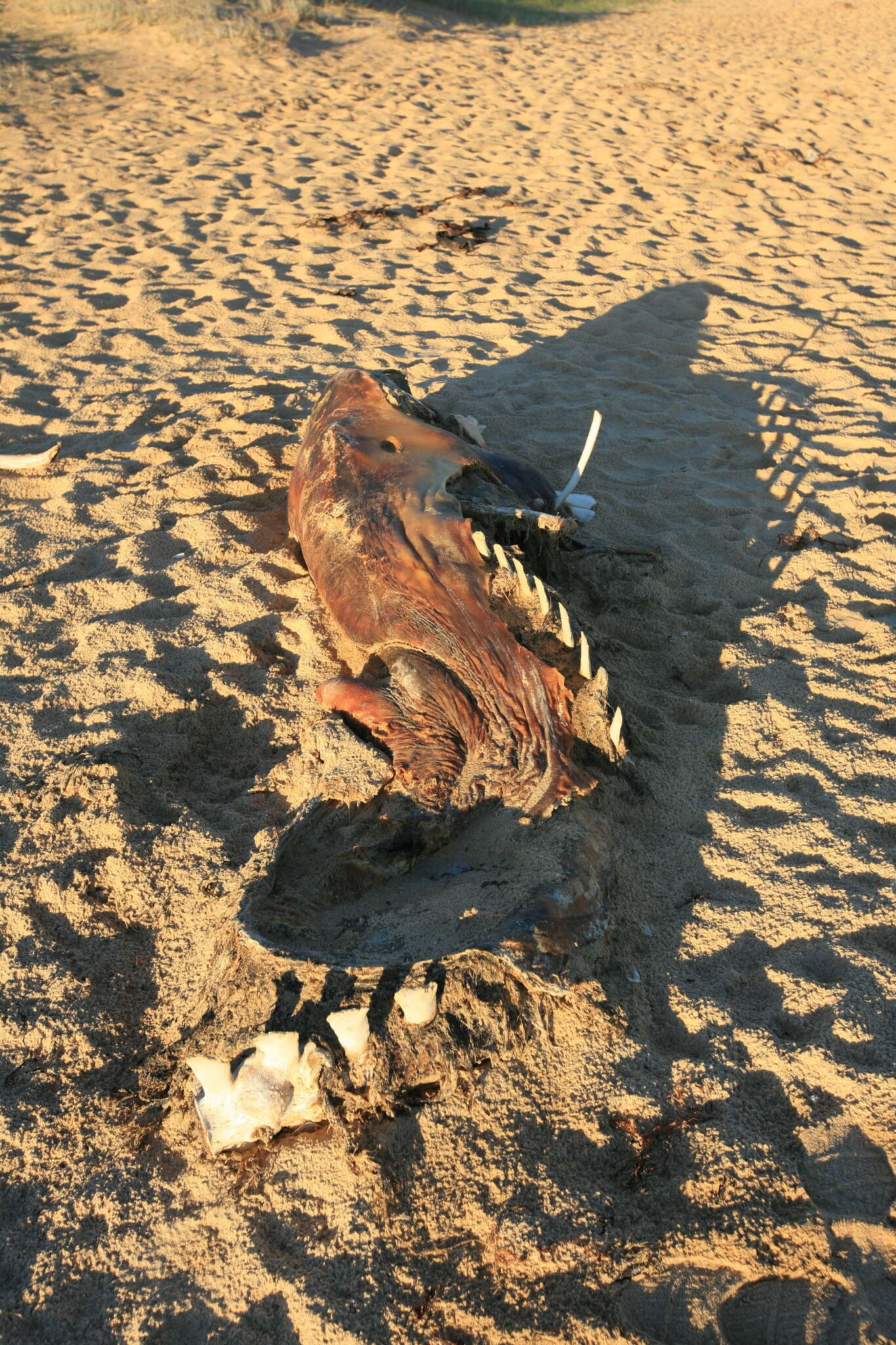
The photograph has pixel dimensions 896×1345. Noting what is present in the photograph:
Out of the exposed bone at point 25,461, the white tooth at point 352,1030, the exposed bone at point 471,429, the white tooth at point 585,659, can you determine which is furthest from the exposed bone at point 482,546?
Answer: the exposed bone at point 25,461

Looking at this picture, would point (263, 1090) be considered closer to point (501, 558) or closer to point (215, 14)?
point (501, 558)

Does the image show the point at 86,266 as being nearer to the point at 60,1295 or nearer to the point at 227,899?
the point at 227,899

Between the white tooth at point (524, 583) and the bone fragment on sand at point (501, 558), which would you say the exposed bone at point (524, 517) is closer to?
the bone fragment on sand at point (501, 558)

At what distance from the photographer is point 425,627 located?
284 centimetres

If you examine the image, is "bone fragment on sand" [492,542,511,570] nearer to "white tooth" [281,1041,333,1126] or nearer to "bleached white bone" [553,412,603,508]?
"bleached white bone" [553,412,603,508]

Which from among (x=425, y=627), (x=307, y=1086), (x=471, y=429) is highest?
(x=471, y=429)

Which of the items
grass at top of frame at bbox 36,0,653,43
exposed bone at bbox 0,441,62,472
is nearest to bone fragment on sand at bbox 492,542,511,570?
exposed bone at bbox 0,441,62,472

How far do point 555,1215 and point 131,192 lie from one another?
341 inches

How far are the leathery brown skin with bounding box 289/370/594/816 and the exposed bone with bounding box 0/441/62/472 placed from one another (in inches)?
70.7

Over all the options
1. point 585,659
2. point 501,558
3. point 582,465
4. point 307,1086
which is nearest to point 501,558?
point 501,558

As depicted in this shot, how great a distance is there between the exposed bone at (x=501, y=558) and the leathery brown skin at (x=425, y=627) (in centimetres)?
7

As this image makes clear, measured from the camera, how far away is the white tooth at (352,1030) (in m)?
1.78

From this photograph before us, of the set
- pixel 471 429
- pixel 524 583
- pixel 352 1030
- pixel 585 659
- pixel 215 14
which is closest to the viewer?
pixel 352 1030

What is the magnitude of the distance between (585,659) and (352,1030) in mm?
1285
